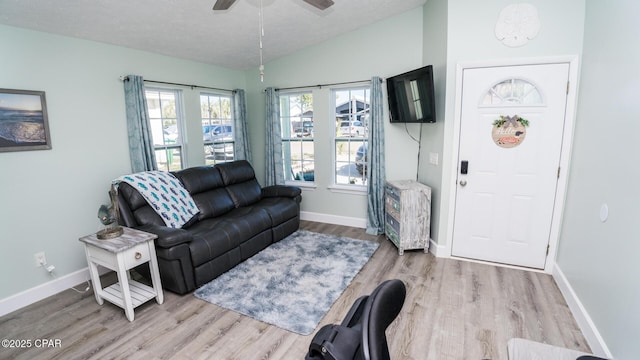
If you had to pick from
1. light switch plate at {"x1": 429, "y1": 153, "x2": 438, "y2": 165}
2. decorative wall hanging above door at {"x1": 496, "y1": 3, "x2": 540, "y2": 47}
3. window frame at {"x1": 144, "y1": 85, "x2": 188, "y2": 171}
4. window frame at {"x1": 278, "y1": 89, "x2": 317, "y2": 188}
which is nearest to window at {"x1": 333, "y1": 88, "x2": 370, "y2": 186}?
window frame at {"x1": 278, "y1": 89, "x2": 317, "y2": 188}

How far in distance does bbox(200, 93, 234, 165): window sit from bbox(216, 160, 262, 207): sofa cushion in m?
0.55

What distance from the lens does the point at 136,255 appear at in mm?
2395

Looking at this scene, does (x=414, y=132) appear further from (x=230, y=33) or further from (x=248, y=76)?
(x=248, y=76)

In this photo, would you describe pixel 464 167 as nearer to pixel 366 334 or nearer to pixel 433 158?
pixel 433 158

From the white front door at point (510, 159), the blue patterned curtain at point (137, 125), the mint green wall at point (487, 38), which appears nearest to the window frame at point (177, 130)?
the blue patterned curtain at point (137, 125)

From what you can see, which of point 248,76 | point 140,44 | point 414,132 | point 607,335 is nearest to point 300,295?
point 607,335

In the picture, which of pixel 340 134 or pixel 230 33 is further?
pixel 340 134

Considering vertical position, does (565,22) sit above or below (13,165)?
above

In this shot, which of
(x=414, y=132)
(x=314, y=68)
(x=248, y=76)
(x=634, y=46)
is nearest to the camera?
(x=634, y=46)

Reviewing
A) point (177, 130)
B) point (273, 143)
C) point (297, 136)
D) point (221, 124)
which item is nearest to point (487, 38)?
point (297, 136)

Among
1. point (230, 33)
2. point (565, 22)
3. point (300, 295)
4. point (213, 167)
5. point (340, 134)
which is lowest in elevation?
point (300, 295)

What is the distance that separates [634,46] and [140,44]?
4.20 metres

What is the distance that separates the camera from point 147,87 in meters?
3.57

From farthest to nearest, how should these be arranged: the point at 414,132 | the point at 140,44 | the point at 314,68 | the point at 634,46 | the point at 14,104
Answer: the point at 314,68 → the point at 414,132 → the point at 140,44 → the point at 14,104 → the point at 634,46
